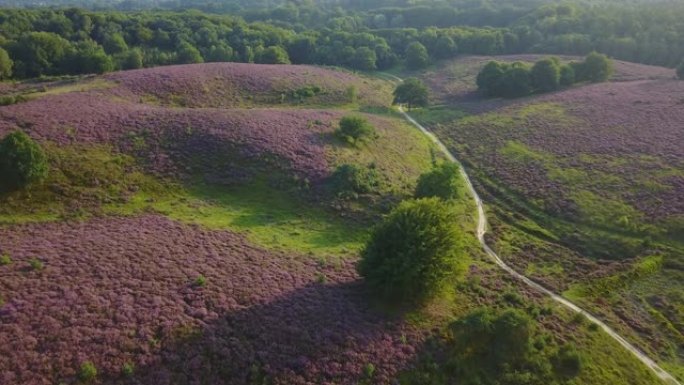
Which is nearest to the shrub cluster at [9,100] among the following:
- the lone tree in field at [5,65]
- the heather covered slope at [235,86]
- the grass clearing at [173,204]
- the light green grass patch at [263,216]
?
the heather covered slope at [235,86]

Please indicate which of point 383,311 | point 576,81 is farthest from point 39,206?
point 576,81

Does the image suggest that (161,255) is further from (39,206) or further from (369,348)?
(369,348)

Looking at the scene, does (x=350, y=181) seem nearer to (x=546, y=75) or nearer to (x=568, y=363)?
(x=568, y=363)

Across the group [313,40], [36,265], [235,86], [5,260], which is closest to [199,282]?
[36,265]

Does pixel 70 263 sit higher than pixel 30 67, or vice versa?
pixel 30 67

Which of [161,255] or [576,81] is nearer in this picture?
[161,255]

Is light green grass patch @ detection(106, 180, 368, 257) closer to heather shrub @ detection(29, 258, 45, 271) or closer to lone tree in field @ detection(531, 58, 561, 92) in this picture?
heather shrub @ detection(29, 258, 45, 271)

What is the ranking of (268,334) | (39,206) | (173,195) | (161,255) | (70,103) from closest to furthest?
(268,334)
(161,255)
(39,206)
(173,195)
(70,103)

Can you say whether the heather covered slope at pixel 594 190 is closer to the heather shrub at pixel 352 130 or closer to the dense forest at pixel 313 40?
the heather shrub at pixel 352 130
